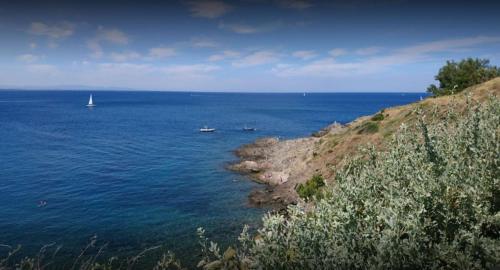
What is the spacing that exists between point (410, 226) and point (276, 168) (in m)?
59.2

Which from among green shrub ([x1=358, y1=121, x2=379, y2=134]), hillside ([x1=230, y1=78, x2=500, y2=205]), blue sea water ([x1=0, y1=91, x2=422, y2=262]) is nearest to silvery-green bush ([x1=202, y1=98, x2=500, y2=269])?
blue sea water ([x1=0, y1=91, x2=422, y2=262])

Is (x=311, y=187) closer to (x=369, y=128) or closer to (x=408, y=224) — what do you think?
(x=369, y=128)

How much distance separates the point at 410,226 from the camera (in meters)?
11.5

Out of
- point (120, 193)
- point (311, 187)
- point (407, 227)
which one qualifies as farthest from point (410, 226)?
point (120, 193)

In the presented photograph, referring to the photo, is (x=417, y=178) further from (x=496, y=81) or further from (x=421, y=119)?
(x=496, y=81)

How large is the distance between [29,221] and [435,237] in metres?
46.2

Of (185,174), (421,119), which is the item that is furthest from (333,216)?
(185,174)

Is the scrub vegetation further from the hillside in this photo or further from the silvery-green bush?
the hillside

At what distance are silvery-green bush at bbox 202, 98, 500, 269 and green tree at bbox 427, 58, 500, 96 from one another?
250 feet

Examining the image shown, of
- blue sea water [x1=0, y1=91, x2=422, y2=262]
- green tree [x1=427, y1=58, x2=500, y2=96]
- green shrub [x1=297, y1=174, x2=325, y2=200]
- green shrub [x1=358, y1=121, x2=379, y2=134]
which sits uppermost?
green tree [x1=427, y1=58, x2=500, y2=96]

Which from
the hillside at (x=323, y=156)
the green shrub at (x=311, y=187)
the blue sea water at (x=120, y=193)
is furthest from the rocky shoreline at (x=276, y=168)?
the blue sea water at (x=120, y=193)

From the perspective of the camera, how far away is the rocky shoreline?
53875 mm

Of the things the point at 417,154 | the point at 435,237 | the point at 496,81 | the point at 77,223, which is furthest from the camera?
the point at 496,81

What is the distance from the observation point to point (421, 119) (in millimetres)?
16359
